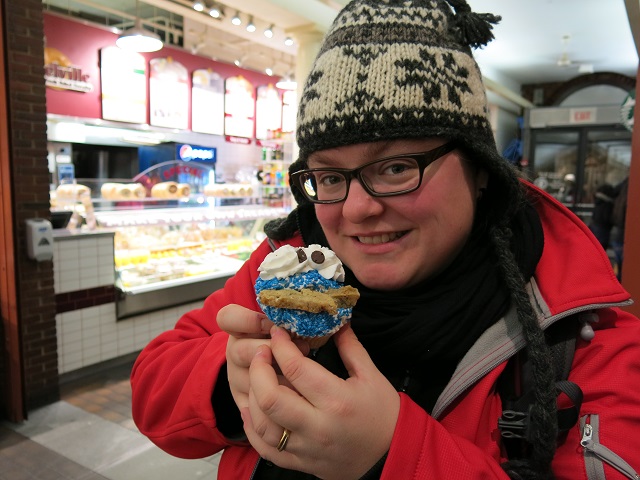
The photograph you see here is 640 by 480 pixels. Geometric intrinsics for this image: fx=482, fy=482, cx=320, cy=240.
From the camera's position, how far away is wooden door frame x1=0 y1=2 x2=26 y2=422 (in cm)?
373

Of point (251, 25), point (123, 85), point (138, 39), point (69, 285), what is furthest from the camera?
point (251, 25)

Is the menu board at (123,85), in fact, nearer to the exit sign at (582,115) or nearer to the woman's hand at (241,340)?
the woman's hand at (241,340)

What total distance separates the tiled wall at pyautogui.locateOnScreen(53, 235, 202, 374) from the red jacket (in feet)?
11.6

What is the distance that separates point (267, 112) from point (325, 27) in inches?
105

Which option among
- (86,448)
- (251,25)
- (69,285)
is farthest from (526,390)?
(251,25)

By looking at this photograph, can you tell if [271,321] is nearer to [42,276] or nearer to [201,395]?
[201,395]

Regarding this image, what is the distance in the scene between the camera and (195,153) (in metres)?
8.12

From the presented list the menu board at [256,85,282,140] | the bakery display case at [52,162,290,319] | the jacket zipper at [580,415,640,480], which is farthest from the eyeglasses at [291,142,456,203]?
the menu board at [256,85,282,140]

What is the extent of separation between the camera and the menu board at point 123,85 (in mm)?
6402

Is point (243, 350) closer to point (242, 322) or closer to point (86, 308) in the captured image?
point (242, 322)

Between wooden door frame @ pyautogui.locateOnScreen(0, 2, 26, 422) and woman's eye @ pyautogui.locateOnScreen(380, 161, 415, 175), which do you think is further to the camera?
wooden door frame @ pyautogui.locateOnScreen(0, 2, 26, 422)

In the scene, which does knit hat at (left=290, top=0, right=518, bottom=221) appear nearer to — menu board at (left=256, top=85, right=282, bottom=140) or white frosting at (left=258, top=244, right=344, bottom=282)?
white frosting at (left=258, top=244, right=344, bottom=282)

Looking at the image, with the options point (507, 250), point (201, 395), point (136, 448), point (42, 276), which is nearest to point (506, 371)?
point (507, 250)

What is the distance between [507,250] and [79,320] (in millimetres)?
4429
